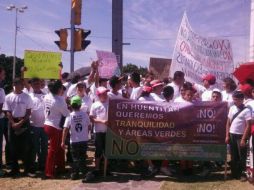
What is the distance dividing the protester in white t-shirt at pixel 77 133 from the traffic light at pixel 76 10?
18.8 feet

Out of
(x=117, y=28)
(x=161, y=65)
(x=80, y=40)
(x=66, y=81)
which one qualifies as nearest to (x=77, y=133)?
(x=66, y=81)

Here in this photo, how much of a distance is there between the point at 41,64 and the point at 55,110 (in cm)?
482

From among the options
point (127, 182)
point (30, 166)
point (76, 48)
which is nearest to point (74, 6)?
point (76, 48)

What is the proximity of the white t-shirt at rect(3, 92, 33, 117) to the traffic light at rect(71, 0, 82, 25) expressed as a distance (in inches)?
214

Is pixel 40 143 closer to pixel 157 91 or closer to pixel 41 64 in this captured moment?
pixel 157 91

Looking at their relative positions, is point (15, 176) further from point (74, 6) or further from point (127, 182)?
point (74, 6)

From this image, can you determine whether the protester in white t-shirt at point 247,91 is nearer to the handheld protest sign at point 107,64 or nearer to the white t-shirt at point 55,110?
the white t-shirt at point 55,110

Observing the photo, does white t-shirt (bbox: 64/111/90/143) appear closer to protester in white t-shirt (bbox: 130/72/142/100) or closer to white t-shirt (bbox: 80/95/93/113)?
white t-shirt (bbox: 80/95/93/113)

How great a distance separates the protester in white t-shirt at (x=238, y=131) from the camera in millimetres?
8414

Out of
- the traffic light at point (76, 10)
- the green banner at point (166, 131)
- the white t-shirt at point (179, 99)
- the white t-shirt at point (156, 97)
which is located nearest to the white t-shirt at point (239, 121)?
the green banner at point (166, 131)

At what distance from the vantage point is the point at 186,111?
28.7 ft

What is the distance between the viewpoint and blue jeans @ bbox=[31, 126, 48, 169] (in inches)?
367

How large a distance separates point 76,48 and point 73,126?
5.96 metres

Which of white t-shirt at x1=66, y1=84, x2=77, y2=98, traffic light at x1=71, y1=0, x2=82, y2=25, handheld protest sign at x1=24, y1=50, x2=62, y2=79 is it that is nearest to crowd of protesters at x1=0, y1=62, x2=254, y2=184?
white t-shirt at x1=66, y1=84, x2=77, y2=98
